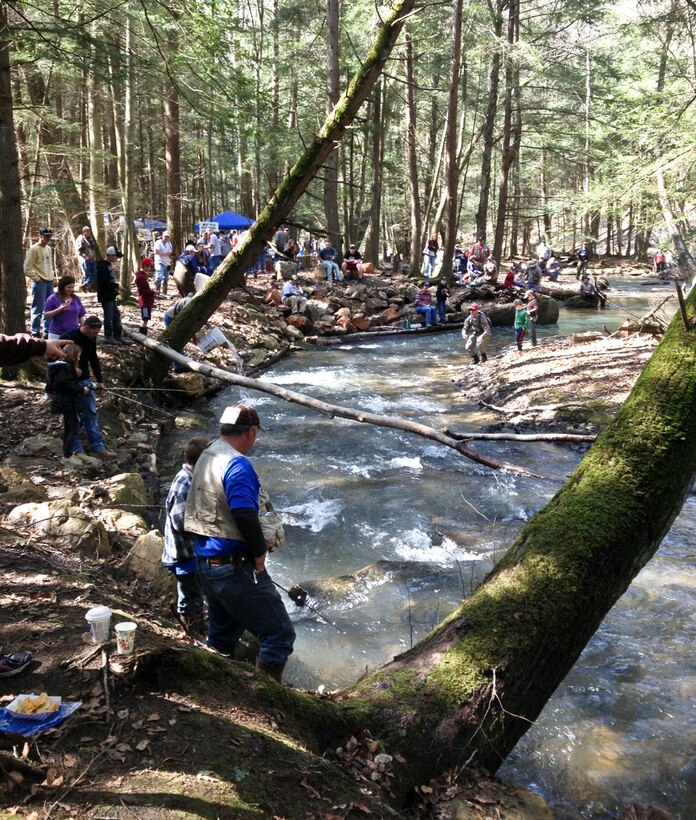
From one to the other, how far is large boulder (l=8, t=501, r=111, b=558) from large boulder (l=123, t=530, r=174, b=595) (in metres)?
0.25

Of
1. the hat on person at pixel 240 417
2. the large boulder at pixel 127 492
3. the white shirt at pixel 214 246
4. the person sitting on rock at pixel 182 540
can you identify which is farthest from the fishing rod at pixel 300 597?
the white shirt at pixel 214 246

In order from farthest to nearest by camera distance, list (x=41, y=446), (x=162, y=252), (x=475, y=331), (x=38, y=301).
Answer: (x=162, y=252), (x=475, y=331), (x=38, y=301), (x=41, y=446)

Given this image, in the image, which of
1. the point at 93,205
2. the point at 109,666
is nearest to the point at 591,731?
the point at 109,666

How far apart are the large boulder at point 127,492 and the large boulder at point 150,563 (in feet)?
3.52

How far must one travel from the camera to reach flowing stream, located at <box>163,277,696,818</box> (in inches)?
168

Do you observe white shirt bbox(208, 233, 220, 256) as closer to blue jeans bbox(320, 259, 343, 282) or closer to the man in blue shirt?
blue jeans bbox(320, 259, 343, 282)

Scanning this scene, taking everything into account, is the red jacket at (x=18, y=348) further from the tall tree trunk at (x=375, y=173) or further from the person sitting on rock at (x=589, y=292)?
the tall tree trunk at (x=375, y=173)

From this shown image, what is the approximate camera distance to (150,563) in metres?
5.57

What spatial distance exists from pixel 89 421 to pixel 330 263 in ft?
59.7

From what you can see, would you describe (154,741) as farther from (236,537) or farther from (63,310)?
(63,310)

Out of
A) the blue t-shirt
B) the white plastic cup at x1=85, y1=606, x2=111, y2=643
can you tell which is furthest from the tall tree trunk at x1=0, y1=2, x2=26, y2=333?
the white plastic cup at x1=85, y1=606, x2=111, y2=643

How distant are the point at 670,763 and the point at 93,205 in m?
18.1

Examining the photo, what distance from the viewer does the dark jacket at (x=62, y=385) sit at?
23.6 feet

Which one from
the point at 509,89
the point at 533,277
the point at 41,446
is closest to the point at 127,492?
the point at 41,446
